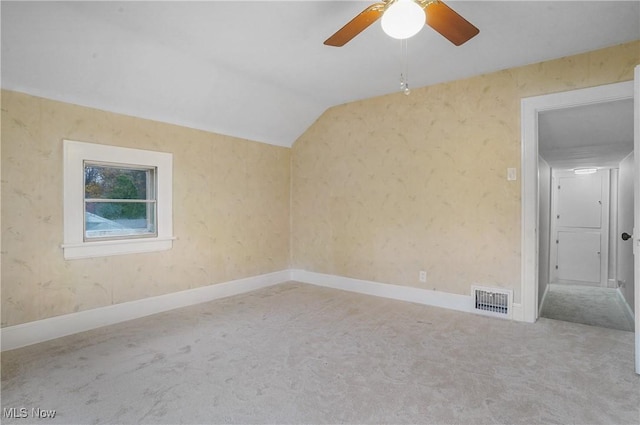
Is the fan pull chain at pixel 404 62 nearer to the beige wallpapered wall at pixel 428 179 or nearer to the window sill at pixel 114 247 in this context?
the beige wallpapered wall at pixel 428 179

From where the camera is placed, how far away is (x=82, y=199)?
3.02m

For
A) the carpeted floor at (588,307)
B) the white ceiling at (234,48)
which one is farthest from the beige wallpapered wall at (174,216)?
the carpeted floor at (588,307)

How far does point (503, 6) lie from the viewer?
2.27 meters

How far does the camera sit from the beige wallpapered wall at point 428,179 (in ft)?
10.9

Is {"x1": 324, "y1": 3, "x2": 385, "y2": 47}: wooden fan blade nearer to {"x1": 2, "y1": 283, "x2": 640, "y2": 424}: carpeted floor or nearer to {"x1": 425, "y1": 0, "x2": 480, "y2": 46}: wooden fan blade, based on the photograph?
{"x1": 425, "y1": 0, "x2": 480, "y2": 46}: wooden fan blade

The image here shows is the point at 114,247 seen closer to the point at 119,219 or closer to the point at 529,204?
the point at 119,219

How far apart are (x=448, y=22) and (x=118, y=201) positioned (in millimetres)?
3224

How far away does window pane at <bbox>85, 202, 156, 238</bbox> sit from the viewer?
317cm

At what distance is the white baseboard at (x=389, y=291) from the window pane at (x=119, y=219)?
88.0 inches

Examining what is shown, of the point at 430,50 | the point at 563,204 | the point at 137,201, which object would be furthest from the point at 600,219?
the point at 137,201

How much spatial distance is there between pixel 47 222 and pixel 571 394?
4.00m

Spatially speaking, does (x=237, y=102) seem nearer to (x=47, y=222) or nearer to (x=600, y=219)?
(x=47, y=222)

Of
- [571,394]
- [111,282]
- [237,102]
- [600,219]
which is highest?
[237,102]

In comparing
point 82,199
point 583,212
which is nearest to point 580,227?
point 583,212
